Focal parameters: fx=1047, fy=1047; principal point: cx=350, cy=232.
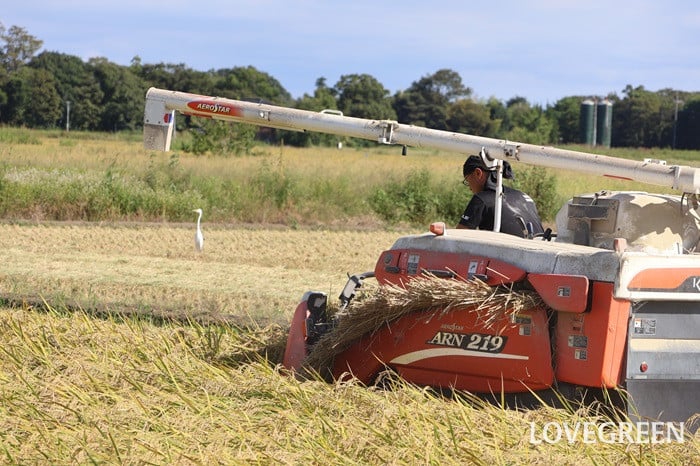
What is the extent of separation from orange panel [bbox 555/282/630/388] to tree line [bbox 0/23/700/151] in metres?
15.8

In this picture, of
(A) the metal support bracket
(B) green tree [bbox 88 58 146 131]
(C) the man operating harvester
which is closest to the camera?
(C) the man operating harvester

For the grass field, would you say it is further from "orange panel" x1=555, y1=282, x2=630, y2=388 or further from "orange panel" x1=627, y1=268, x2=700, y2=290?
"orange panel" x1=627, y1=268, x2=700, y2=290

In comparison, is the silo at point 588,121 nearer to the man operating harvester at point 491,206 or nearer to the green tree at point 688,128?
the green tree at point 688,128

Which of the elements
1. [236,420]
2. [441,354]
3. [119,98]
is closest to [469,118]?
[119,98]

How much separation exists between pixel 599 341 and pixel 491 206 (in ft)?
6.09

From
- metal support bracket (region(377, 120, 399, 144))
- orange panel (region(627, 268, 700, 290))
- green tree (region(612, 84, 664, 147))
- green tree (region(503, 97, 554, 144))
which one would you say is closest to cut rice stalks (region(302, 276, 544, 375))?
orange panel (region(627, 268, 700, 290))

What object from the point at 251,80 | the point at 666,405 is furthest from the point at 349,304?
the point at 251,80

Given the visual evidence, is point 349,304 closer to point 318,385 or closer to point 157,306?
point 318,385

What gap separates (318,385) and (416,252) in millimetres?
1031

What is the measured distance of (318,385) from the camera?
6.37 metres

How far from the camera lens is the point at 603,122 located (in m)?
62.7

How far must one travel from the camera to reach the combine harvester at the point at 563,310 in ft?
18.6

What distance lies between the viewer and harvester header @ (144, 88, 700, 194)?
6371 millimetres

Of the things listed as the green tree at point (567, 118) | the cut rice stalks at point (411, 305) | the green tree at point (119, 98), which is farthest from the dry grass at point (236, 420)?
the green tree at point (567, 118)
